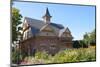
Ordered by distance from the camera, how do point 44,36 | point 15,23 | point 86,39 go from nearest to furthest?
point 15,23 → point 44,36 → point 86,39

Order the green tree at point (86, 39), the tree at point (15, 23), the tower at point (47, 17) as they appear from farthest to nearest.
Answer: the green tree at point (86, 39), the tower at point (47, 17), the tree at point (15, 23)

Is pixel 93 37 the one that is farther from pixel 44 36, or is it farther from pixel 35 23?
pixel 35 23

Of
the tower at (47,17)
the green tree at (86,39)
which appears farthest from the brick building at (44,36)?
the green tree at (86,39)

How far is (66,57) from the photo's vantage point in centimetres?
256

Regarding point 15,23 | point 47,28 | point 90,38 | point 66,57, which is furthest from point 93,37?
point 15,23

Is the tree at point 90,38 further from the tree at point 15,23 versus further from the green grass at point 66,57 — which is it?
the tree at point 15,23

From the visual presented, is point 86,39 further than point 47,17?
Yes

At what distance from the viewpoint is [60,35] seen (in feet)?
8.34

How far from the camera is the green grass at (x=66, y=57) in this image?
2.43 meters

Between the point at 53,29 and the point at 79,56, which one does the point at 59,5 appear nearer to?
the point at 53,29

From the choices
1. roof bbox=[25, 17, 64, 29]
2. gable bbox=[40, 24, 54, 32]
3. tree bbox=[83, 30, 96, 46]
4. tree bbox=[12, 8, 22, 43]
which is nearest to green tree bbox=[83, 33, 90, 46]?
tree bbox=[83, 30, 96, 46]

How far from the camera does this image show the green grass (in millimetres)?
2427

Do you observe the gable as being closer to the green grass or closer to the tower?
the tower

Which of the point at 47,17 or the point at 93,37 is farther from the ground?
the point at 47,17
